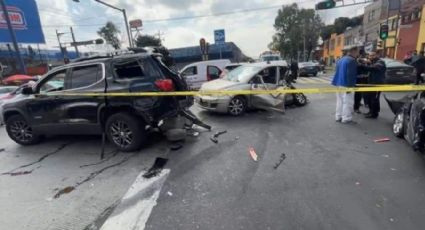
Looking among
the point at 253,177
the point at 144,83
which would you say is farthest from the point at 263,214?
the point at 144,83

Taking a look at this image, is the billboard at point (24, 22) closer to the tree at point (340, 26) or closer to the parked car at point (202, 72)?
the parked car at point (202, 72)

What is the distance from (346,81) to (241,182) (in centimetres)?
431

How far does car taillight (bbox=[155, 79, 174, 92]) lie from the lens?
17.2 ft

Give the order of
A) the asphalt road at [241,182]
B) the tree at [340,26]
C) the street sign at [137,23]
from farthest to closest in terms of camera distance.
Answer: the tree at [340,26]
the street sign at [137,23]
the asphalt road at [241,182]

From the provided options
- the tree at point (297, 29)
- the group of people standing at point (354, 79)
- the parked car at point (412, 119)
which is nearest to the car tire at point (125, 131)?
the parked car at point (412, 119)

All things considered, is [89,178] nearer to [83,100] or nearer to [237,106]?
[83,100]

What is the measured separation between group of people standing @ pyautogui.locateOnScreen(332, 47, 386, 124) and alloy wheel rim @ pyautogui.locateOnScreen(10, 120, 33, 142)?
24.7 ft

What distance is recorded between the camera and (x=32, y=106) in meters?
5.95

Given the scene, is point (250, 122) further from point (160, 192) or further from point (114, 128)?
point (160, 192)

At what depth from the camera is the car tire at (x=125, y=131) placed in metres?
5.28

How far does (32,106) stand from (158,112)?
298 centimetres

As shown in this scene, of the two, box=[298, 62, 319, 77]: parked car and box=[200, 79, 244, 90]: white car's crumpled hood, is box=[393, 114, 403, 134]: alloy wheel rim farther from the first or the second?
box=[298, 62, 319, 77]: parked car

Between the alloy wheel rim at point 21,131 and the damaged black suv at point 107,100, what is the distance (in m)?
0.41

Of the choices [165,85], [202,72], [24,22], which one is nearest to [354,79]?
[165,85]
